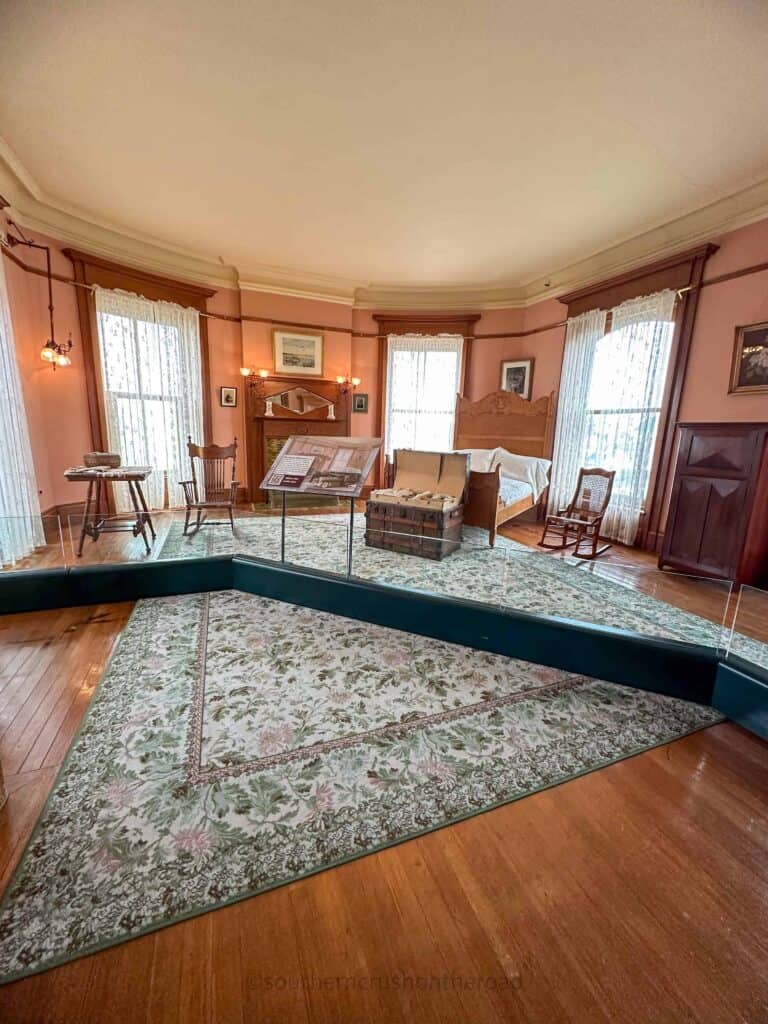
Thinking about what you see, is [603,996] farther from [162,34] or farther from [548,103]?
[162,34]

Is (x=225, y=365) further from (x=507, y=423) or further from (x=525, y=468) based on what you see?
(x=525, y=468)

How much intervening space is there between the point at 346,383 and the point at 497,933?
6271 mm

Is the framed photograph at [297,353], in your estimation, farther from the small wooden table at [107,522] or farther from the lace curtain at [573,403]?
the lace curtain at [573,403]

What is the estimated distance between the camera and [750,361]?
3.54 m

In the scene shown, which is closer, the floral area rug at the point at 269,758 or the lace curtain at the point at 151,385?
the floral area rug at the point at 269,758

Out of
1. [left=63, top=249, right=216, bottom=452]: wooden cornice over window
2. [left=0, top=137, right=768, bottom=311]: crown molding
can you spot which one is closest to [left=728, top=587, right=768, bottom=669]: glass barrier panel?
[left=0, top=137, right=768, bottom=311]: crown molding

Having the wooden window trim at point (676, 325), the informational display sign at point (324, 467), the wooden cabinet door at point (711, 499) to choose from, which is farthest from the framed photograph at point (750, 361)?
the informational display sign at point (324, 467)

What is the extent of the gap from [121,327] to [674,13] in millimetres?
5576

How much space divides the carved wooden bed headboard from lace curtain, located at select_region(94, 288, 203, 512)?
153 inches

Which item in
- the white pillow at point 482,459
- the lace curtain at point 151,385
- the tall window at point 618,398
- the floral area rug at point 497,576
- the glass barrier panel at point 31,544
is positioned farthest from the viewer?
the white pillow at point 482,459

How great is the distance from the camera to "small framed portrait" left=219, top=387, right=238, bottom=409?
5.90m

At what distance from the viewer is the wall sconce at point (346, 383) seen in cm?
636

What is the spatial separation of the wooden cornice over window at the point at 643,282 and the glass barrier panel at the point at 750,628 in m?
3.43

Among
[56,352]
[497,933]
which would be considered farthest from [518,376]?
[497,933]
